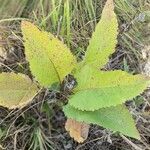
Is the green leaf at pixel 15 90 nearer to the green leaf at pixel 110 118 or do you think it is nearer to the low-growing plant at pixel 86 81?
the low-growing plant at pixel 86 81

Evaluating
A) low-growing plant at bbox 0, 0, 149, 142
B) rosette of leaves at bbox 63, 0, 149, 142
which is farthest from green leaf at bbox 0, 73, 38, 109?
rosette of leaves at bbox 63, 0, 149, 142

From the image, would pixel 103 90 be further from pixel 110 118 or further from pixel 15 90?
pixel 15 90

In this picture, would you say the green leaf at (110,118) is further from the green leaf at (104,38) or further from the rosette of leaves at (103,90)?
the green leaf at (104,38)

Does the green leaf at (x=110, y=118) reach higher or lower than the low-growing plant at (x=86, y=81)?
lower

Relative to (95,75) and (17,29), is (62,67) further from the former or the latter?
(17,29)

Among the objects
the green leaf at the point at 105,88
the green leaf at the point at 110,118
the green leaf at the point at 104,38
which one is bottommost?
the green leaf at the point at 110,118

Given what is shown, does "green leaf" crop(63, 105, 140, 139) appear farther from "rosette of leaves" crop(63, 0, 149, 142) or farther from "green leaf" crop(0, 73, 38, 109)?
"green leaf" crop(0, 73, 38, 109)

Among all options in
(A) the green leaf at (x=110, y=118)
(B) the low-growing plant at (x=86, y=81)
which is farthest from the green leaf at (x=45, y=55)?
(A) the green leaf at (x=110, y=118)

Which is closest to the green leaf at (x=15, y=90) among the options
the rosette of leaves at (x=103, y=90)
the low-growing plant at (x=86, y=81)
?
the low-growing plant at (x=86, y=81)
